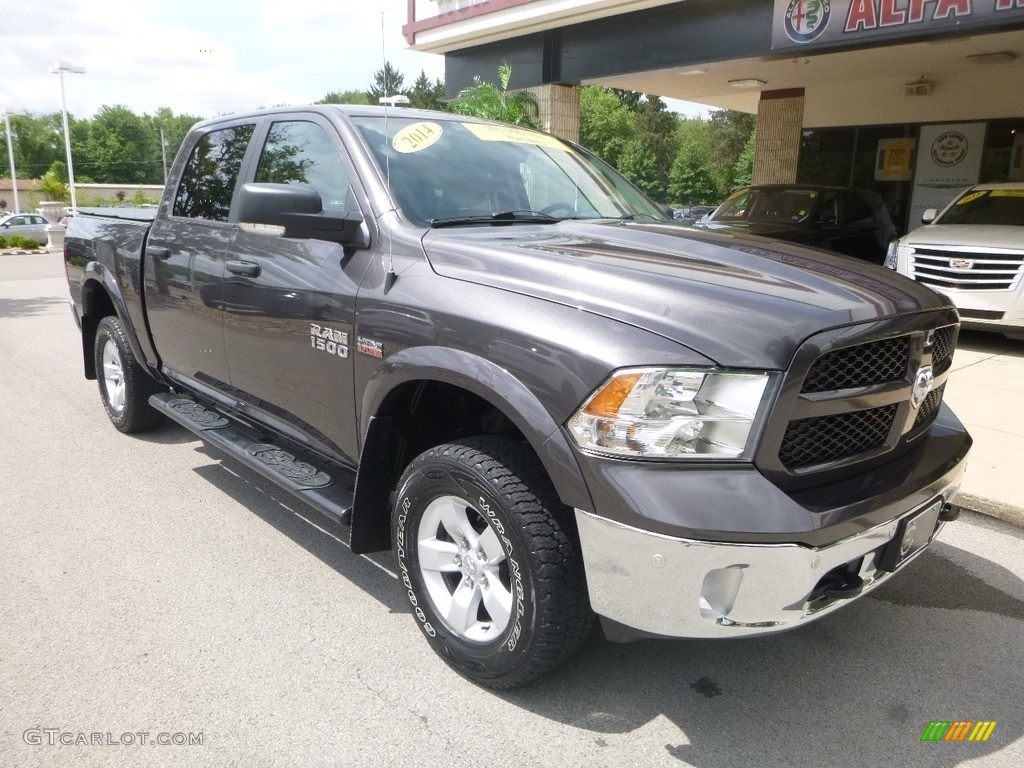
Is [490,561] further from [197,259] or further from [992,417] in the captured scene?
[992,417]

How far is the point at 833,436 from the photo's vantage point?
2.35 m

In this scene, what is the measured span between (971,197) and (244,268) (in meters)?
9.62

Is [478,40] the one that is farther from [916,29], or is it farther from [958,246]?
[958,246]

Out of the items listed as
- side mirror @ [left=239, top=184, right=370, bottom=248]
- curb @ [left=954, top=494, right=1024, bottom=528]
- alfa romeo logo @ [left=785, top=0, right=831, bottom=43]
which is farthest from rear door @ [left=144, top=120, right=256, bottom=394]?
alfa romeo logo @ [left=785, top=0, right=831, bottom=43]

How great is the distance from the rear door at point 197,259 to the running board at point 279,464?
174 millimetres

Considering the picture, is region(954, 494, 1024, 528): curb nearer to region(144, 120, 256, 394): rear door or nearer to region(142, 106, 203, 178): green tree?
region(144, 120, 256, 394): rear door

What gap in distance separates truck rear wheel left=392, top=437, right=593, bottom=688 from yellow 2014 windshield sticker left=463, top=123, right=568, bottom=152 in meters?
1.67

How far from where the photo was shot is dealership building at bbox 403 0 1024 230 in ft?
33.2

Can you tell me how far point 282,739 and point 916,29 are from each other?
10.0 meters

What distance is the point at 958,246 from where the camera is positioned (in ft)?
28.1

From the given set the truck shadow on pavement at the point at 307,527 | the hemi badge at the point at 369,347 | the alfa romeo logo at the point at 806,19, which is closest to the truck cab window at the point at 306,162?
the hemi badge at the point at 369,347

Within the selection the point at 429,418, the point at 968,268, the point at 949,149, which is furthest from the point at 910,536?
the point at 949,149

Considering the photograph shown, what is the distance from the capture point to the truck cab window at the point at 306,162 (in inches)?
131

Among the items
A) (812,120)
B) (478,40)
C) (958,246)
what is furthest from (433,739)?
(812,120)
